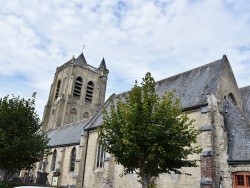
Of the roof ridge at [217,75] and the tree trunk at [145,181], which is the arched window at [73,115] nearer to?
the roof ridge at [217,75]

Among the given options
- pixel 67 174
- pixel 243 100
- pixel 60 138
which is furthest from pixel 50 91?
pixel 243 100

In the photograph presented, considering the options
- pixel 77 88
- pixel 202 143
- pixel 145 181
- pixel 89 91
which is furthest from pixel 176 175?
pixel 89 91

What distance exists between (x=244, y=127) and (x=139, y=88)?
8200 mm

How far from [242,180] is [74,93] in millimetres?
33836

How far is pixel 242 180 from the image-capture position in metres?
14.0

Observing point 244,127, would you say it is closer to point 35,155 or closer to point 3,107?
point 35,155

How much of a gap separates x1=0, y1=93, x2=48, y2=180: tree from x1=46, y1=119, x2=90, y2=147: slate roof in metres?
10.2

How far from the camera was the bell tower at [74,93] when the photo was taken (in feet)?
138

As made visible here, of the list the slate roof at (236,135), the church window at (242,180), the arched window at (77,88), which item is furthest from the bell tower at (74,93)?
the church window at (242,180)

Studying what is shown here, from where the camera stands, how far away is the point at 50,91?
47.2 meters

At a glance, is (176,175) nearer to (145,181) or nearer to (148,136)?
(145,181)

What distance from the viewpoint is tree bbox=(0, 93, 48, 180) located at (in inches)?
624

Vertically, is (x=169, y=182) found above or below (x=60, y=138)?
below

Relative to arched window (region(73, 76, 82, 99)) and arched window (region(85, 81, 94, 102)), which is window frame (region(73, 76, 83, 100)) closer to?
arched window (region(73, 76, 82, 99))
